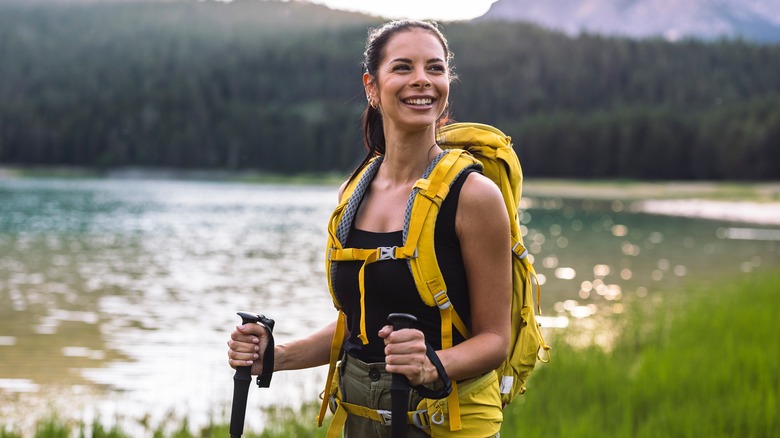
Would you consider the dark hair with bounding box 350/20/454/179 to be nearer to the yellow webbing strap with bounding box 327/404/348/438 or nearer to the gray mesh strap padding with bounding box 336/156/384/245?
the gray mesh strap padding with bounding box 336/156/384/245

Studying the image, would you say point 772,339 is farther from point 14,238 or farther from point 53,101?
point 53,101

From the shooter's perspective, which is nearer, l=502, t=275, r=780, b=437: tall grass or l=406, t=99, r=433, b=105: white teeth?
l=406, t=99, r=433, b=105: white teeth

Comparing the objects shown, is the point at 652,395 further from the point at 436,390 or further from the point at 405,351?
the point at 405,351

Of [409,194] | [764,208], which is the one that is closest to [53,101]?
[764,208]

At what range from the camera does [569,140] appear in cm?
12900

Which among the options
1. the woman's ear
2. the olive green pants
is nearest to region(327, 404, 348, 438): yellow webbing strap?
the olive green pants

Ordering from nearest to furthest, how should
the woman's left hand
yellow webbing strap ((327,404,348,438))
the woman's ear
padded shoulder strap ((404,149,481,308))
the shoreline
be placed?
the woman's left hand, padded shoulder strap ((404,149,481,308)), yellow webbing strap ((327,404,348,438)), the woman's ear, the shoreline

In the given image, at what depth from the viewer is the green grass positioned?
6.61 metres

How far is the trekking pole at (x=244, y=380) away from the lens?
2.74 metres

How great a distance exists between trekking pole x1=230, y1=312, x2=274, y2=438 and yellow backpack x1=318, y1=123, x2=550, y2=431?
0.21 meters

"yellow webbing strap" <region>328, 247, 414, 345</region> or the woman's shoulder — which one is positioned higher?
the woman's shoulder

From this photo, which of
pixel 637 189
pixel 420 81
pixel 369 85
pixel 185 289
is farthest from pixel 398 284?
pixel 637 189

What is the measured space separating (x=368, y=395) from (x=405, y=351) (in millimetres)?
401

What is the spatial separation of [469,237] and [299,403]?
742cm
